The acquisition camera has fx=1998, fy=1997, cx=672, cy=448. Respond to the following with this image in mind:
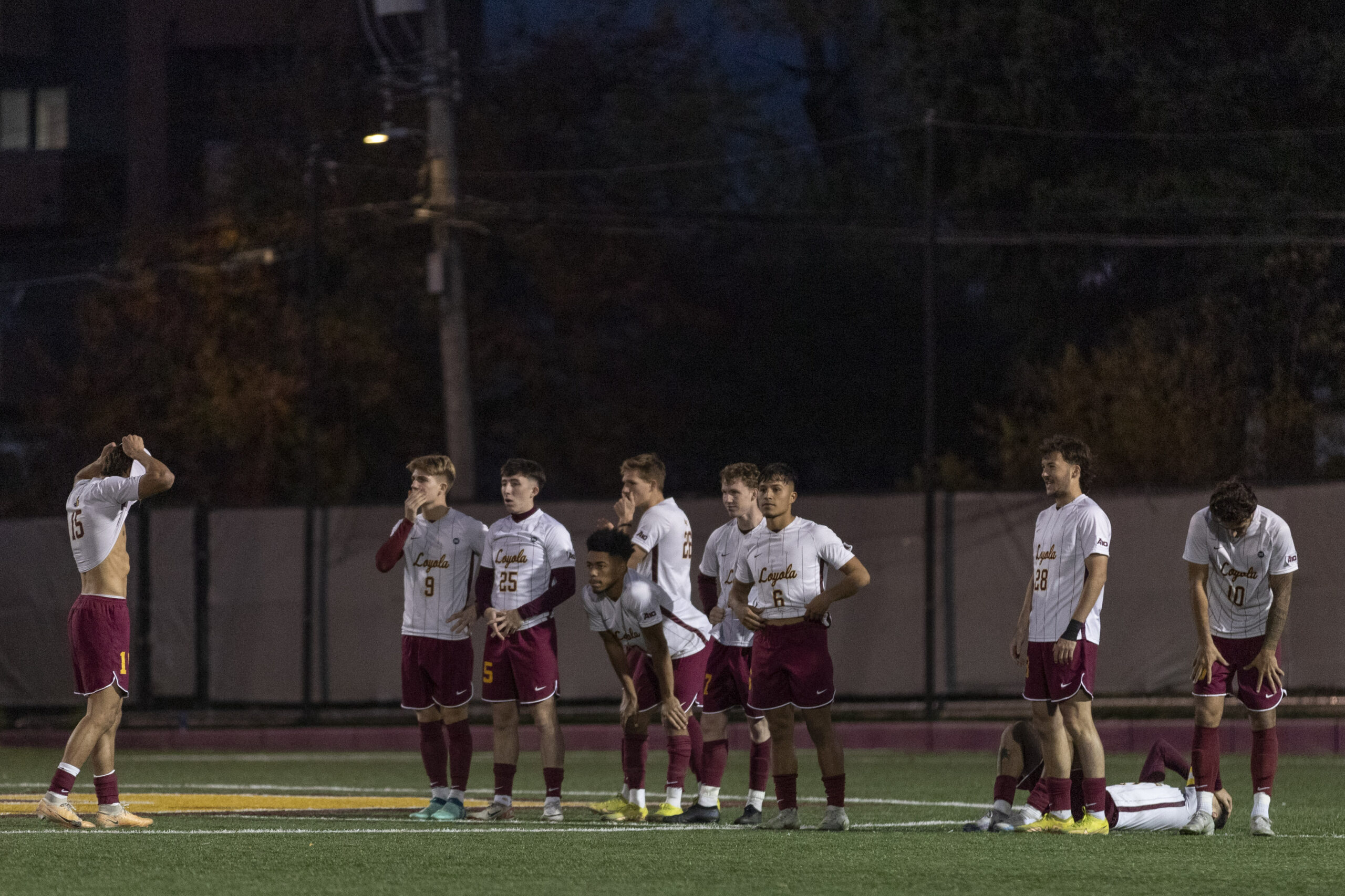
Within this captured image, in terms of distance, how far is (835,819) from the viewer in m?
10.4

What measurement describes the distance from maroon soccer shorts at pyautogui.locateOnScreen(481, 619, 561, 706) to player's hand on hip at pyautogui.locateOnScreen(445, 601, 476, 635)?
0.15 metres

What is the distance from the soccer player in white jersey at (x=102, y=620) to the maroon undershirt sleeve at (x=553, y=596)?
2.18 metres

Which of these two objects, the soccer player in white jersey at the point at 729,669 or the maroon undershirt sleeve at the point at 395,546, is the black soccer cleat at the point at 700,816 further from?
the maroon undershirt sleeve at the point at 395,546

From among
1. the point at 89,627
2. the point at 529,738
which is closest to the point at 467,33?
the point at 529,738

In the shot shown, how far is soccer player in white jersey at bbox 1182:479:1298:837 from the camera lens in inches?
406

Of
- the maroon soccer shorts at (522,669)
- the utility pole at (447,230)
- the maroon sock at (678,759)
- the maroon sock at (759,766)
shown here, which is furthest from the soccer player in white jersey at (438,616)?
the utility pole at (447,230)

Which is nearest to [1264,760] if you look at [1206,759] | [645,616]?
[1206,759]

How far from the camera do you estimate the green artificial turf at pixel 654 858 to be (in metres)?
8.22

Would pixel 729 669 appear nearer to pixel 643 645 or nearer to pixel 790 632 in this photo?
pixel 643 645

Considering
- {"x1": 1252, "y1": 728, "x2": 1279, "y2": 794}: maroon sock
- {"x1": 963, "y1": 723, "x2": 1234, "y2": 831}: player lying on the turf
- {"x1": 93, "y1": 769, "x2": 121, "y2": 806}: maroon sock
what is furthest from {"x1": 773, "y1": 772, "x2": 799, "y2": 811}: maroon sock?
{"x1": 93, "y1": 769, "x2": 121, "y2": 806}: maroon sock

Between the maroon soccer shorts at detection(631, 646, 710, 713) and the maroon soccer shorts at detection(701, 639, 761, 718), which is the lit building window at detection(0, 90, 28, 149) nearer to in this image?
the maroon soccer shorts at detection(631, 646, 710, 713)

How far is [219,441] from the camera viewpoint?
30.7 m

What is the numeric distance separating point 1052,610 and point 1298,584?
9925 mm

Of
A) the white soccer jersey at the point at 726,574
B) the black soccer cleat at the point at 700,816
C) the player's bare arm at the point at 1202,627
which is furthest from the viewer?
the white soccer jersey at the point at 726,574
